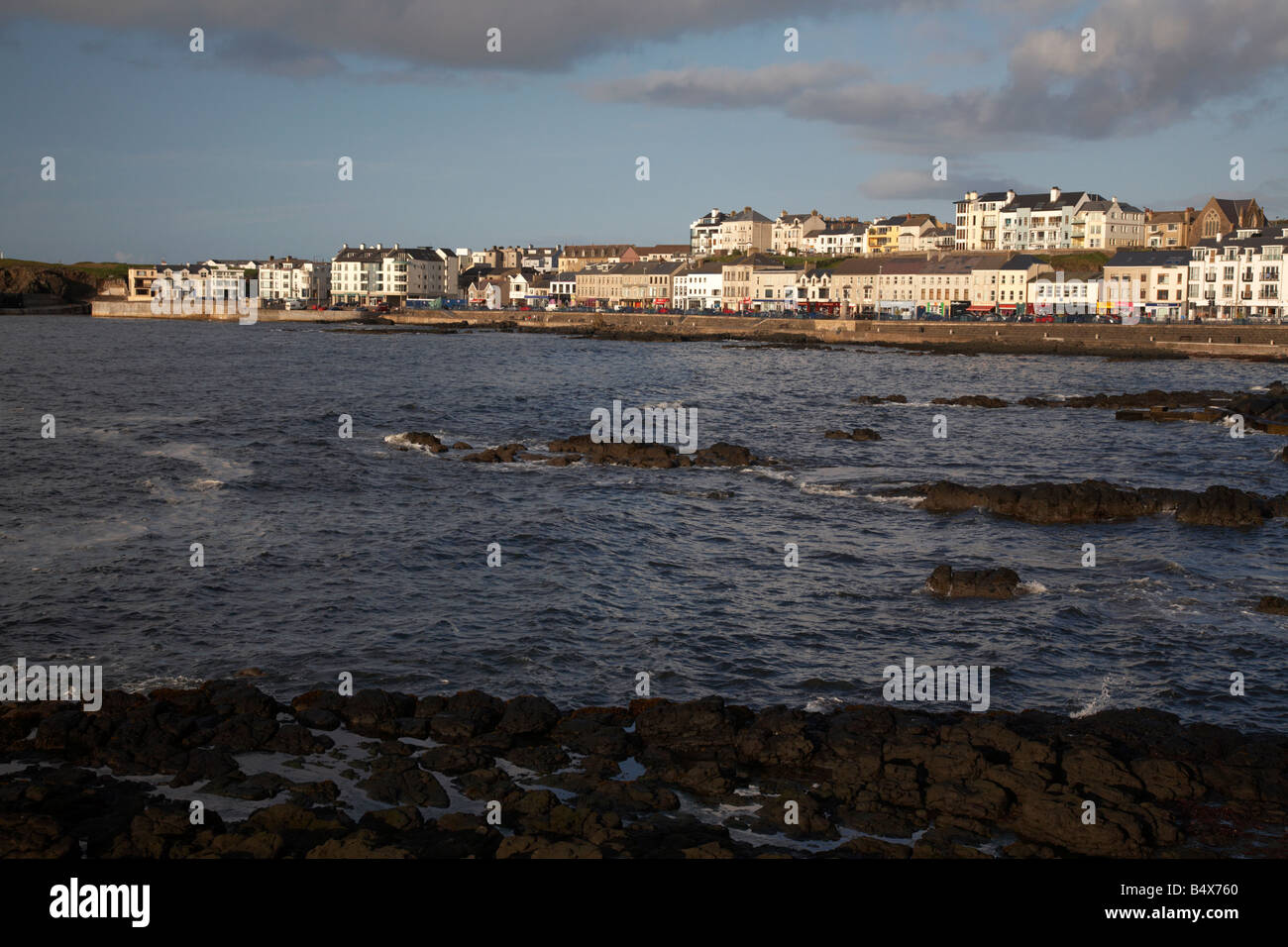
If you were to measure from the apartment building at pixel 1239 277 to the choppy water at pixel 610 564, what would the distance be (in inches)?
2720

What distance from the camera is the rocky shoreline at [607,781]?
11.9 m

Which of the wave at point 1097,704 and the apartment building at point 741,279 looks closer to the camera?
the wave at point 1097,704

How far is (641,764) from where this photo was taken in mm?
14211

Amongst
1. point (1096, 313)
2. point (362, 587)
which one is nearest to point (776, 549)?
point (362, 587)

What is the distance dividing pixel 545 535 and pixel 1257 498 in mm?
19070

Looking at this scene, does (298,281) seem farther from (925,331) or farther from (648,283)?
(925,331)

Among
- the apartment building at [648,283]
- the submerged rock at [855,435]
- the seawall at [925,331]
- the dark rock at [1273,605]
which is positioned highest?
the apartment building at [648,283]

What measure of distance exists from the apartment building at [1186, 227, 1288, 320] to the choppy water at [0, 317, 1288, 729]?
227 ft

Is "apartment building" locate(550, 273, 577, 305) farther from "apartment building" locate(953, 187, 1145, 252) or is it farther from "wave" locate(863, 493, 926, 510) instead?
"wave" locate(863, 493, 926, 510)

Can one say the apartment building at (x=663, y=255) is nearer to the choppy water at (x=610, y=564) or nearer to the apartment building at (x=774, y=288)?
the apartment building at (x=774, y=288)

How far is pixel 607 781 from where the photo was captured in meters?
13.5

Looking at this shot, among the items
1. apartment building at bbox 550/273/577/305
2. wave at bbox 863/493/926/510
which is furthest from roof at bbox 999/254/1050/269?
wave at bbox 863/493/926/510

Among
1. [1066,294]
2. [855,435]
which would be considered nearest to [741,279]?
[1066,294]

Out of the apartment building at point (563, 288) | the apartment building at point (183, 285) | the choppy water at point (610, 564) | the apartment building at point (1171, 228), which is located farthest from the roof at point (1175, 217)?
the apartment building at point (183, 285)
